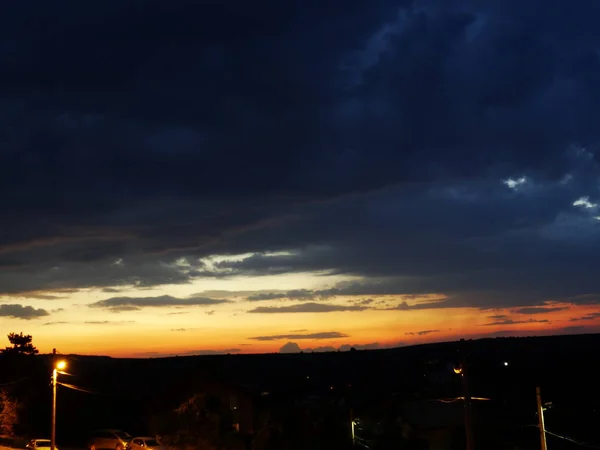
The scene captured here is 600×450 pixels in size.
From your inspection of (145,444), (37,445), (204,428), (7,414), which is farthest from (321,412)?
(7,414)

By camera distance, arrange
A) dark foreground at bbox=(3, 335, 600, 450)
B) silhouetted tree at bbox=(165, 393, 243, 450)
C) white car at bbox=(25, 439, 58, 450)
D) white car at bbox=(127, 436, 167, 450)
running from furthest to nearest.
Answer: white car at bbox=(25, 439, 58, 450)
dark foreground at bbox=(3, 335, 600, 450)
white car at bbox=(127, 436, 167, 450)
silhouetted tree at bbox=(165, 393, 243, 450)

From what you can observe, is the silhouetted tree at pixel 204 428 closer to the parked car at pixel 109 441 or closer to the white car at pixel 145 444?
the white car at pixel 145 444

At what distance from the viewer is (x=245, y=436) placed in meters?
43.3

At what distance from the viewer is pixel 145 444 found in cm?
4378

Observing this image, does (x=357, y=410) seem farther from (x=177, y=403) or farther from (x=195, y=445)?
(x=195, y=445)

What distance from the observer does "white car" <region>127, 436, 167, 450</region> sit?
42.9 meters

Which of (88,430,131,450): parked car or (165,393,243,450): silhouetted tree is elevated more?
(165,393,243,450): silhouetted tree

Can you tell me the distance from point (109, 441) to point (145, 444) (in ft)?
17.5

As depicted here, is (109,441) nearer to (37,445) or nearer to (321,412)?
(37,445)

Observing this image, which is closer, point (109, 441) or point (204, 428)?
point (204, 428)

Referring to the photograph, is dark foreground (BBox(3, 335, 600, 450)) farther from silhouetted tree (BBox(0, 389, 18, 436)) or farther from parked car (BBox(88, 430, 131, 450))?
parked car (BBox(88, 430, 131, 450))

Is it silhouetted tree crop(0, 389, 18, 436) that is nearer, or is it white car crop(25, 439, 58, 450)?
white car crop(25, 439, 58, 450)

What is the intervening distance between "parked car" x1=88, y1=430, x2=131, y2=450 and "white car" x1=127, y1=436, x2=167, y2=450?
3.20 ft

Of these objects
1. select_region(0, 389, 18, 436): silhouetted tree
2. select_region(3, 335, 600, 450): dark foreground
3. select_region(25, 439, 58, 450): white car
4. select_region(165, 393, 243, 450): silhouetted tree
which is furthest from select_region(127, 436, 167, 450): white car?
select_region(0, 389, 18, 436): silhouetted tree
